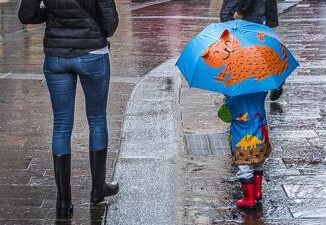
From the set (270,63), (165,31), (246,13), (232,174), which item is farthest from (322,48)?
(270,63)

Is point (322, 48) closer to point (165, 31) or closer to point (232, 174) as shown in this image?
point (165, 31)

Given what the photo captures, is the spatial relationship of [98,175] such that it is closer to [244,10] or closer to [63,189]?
[63,189]

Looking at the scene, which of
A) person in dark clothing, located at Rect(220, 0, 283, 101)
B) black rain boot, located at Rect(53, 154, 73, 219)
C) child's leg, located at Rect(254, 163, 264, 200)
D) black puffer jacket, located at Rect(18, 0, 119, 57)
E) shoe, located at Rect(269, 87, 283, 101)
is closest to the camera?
black puffer jacket, located at Rect(18, 0, 119, 57)

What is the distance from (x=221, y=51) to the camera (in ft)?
16.0

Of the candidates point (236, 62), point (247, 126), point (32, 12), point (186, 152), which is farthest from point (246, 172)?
point (32, 12)

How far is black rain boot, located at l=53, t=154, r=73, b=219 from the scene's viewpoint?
5043 millimetres

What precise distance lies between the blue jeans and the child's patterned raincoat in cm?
87

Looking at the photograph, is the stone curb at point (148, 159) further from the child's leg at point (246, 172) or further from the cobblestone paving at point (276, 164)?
the child's leg at point (246, 172)

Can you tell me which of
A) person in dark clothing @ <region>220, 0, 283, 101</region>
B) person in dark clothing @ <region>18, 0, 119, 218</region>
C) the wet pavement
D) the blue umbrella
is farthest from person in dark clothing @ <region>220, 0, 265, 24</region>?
person in dark clothing @ <region>18, 0, 119, 218</region>

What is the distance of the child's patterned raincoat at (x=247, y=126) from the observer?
16.7 ft

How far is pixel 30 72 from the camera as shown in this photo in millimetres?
10797

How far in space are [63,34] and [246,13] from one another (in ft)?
11.8

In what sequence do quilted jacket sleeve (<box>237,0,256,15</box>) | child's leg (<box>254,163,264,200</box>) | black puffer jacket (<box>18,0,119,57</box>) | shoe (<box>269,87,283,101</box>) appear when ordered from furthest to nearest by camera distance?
1. shoe (<box>269,87,283,101</box>)
2. quilted jacket sleeve (<box>237,0,256,15</box>)
3. child's leg (<box>254,163,264,200</box>)
4. black puffer jacket (<box>18,0,119,57</box>)

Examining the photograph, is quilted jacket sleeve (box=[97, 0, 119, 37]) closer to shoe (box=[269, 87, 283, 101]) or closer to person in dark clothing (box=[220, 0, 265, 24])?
person in dark clothing (box=[220, 0, 265, 24])
